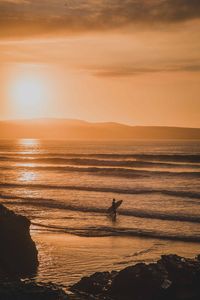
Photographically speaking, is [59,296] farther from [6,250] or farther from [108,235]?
[108,235]

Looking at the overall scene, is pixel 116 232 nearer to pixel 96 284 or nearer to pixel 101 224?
pixel 101 224

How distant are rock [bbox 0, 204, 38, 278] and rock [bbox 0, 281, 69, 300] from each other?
3.85 meters

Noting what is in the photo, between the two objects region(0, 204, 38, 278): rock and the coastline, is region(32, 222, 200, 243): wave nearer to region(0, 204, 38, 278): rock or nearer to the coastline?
the coastline

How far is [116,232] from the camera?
22438 mm

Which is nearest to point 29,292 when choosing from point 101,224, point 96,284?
point 96,284

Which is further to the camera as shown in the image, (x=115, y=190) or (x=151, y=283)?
(x=115, y=190)

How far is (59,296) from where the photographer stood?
10.1m

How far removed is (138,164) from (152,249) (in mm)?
60312

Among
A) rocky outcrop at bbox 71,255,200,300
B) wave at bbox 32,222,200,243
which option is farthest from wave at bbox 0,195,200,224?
rocky outcrop at bbox 71,255,200,300

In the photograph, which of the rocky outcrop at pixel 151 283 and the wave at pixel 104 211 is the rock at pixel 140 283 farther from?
the wave at pixel 104 211

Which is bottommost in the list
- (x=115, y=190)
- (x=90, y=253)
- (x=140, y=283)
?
(x=90, y=253)

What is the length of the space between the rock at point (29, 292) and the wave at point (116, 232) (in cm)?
1097

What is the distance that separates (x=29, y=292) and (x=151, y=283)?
3016mm

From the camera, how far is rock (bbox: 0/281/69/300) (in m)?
9.97
